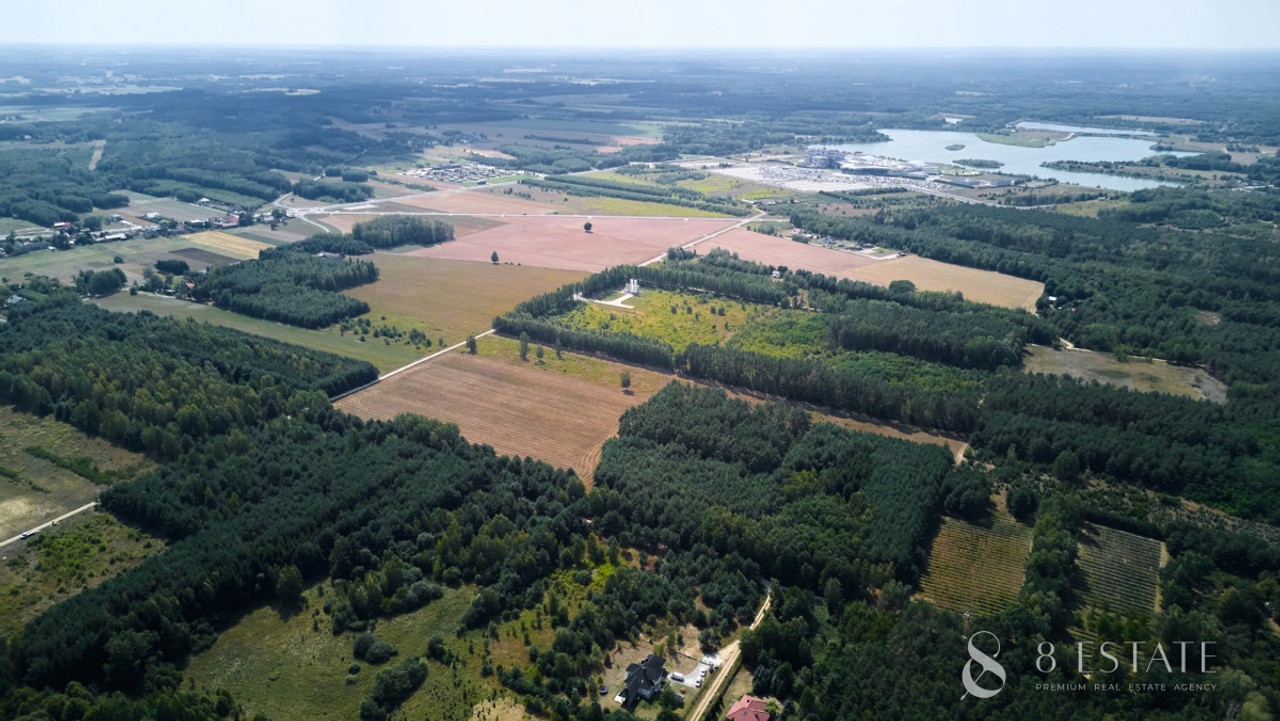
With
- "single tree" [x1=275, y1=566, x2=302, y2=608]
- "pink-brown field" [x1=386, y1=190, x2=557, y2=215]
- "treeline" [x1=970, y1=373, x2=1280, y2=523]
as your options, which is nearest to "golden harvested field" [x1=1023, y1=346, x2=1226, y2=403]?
"treeline" [x1=970, y1=373, x2=1280, y2=523]

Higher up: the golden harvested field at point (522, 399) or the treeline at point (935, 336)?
the treeline at point (935, 336)

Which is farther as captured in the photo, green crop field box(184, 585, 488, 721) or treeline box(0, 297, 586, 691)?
treeline box(0, 297, 586, 691)

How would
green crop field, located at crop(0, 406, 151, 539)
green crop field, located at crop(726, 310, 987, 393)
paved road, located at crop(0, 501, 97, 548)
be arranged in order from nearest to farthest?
paved road, located at crop(0, 501, 97, 548) < green crop field, located at crop(0, 406, 151, 539) < green crop field, located at crop(726, 310, 987, 393)

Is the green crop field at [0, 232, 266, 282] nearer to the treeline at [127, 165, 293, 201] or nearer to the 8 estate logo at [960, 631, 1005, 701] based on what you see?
the treeline at [127, 165, 293, 201]

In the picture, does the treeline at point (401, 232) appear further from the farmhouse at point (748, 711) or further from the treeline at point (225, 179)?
the farmhouse at point (748, 711)

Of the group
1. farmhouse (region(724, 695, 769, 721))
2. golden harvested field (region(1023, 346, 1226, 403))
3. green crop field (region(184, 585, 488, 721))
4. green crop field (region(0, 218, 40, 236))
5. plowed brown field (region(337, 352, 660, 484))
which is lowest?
green crop field (region(184, 585, 488, 721))

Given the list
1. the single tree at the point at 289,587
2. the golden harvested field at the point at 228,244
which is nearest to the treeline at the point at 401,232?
the golden harvested field at the point at 228,244
